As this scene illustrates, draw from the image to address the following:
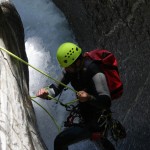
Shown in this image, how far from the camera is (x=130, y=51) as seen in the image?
6516 millimetres

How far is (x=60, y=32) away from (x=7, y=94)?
657 cm

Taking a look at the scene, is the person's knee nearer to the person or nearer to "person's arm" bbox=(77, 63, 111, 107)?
the person

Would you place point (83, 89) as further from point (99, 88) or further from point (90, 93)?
point (99, 88)

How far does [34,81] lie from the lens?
8.82m

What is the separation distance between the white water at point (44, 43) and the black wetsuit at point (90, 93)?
7.82 ft

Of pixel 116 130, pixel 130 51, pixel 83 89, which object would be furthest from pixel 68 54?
pixel 130 51

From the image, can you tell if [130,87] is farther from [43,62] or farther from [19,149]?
[19,149]

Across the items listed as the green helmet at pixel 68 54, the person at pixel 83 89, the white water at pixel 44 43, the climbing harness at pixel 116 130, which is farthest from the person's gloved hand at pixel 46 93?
the white water at pixel 44 43

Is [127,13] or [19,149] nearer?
[19,149]

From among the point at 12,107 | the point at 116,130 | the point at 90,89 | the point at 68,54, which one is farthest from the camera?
the point at 116,130

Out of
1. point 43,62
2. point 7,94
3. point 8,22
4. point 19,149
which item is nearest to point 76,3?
point 43,62

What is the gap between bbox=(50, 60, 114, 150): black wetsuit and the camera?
176 inches

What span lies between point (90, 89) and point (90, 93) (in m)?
0.05

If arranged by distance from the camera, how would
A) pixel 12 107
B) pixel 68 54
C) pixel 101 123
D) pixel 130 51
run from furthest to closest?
Result: pixel 130 51 → pixel 101 123 → pixel 68 54 → pixel 12 107
